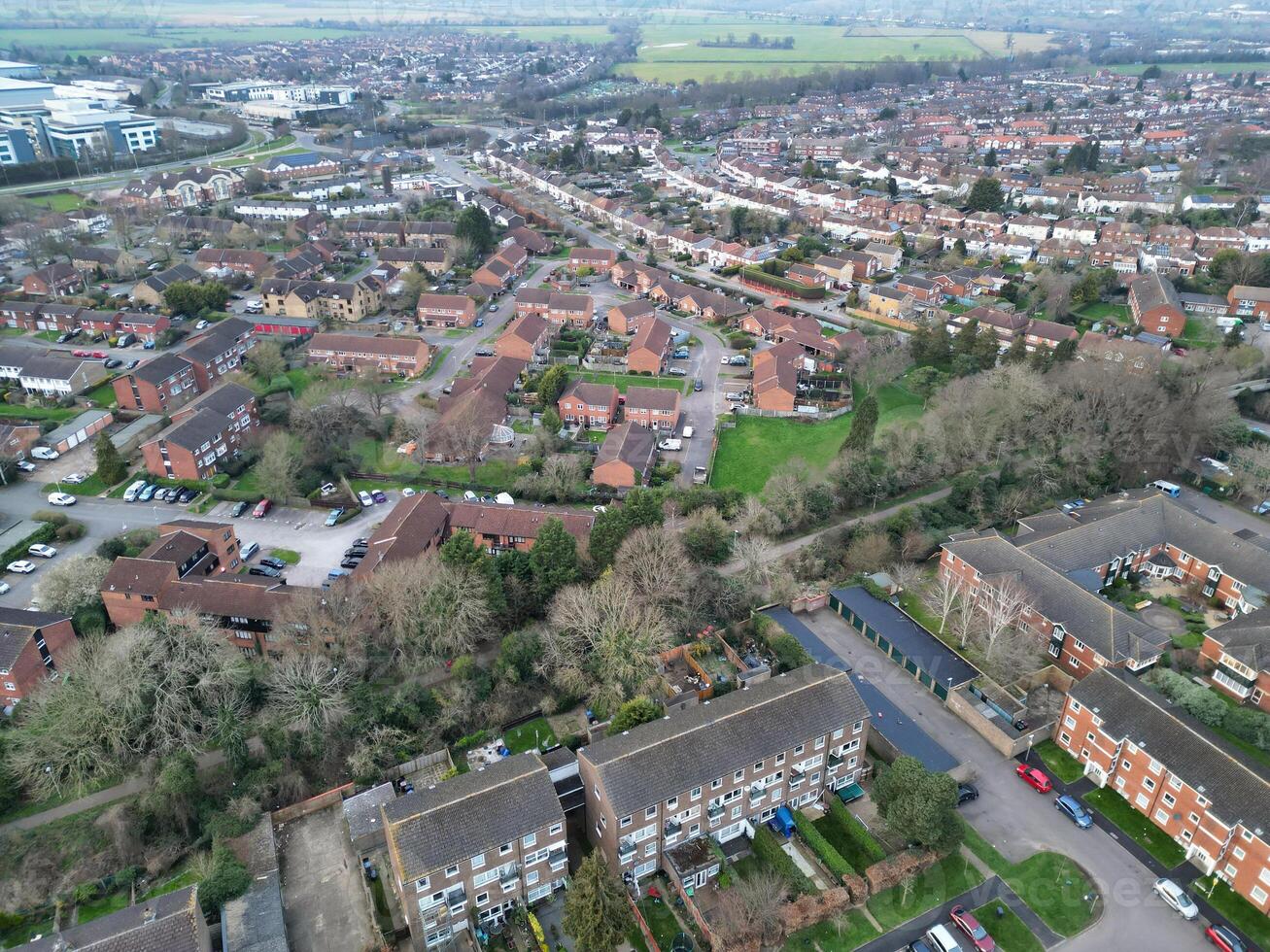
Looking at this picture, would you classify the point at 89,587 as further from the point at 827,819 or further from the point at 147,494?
the point at 827,819

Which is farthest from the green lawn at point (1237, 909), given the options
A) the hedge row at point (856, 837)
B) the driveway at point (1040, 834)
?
the hedge row at point (856, 837)

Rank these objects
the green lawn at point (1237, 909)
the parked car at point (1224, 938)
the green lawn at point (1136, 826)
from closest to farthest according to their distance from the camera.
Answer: the parked car at point (1224, 938) → the green lawn at point (1237, 909) → the green lawn at point (1136, 826)

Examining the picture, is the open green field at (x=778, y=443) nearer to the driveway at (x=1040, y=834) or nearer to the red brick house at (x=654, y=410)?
the red brick house at (x=654, y=410)

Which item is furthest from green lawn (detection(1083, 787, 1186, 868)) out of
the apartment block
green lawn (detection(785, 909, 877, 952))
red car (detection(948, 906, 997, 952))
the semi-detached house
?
the apartment block

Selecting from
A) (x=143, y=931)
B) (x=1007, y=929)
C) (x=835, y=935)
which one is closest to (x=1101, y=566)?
(x=1007, y=929)

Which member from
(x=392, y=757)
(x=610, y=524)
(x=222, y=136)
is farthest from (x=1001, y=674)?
(x=222, y=136)

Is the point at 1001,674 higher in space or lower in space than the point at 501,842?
lower

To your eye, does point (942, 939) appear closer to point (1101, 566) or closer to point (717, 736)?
point (717, 736)
